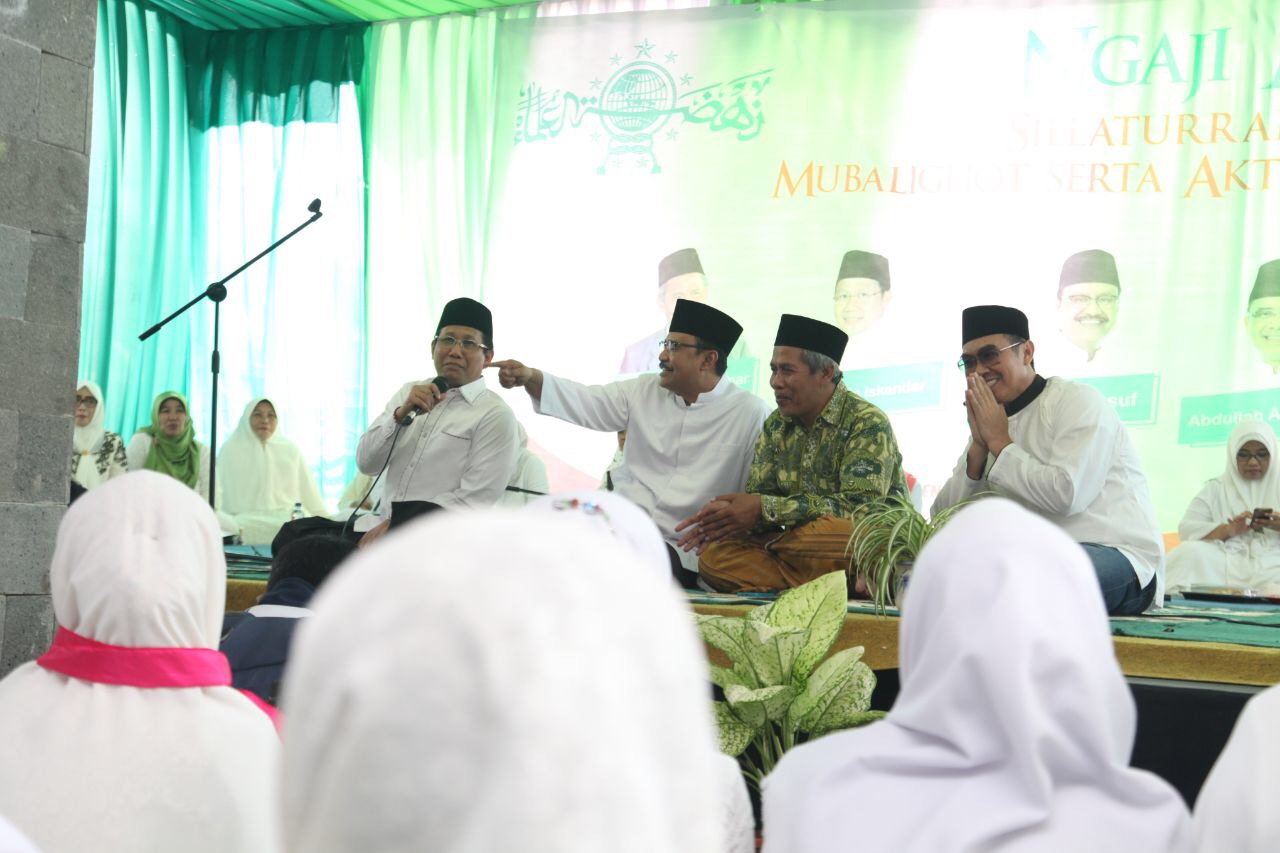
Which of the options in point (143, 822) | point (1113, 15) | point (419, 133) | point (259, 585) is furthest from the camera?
point (419, 133)

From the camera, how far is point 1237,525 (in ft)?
18.2

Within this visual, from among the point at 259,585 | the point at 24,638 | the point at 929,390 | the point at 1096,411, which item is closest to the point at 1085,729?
the point at 1096,411

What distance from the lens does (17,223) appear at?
2.95 metres

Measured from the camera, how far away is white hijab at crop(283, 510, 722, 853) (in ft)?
1.41

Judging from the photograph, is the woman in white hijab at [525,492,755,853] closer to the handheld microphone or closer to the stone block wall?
the stone block wall

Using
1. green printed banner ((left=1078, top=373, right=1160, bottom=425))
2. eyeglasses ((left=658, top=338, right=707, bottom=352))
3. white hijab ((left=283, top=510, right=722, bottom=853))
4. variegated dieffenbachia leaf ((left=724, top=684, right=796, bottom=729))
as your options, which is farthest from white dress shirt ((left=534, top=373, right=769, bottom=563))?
white hijab ((left=283, top=510, right=722, bottom=853))

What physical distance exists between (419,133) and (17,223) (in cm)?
477

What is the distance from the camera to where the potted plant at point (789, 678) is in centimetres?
220

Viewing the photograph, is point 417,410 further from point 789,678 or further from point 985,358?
point 789,678

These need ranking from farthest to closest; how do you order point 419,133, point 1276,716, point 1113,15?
point 419,133, point 1113,15, point 1276,716

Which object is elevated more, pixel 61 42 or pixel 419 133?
pixel 419 133

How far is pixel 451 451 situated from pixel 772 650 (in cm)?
243

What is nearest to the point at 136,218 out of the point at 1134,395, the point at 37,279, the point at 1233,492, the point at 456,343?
the point at 456,343

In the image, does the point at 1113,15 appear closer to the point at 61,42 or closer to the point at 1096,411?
the point at 1096,411
